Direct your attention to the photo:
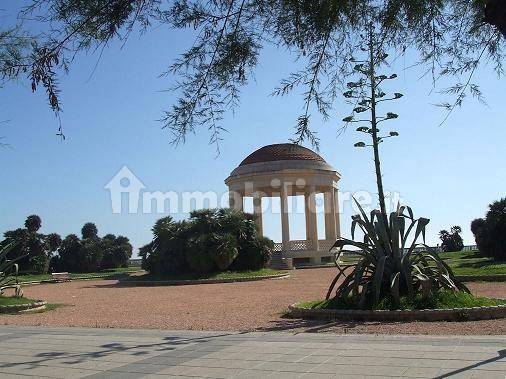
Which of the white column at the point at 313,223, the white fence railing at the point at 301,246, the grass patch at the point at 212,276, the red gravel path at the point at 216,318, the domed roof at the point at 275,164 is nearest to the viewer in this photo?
the red gravel path at the point at 216,318

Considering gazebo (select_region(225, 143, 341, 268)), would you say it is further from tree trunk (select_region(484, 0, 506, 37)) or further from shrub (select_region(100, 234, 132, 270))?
tree trunk (select_region(484, 0, 506, 37))

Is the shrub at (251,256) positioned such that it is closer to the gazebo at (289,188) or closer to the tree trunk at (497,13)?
the gazebo at (289,188)

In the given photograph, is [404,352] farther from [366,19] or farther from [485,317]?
[485,317]

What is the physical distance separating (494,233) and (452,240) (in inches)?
1227

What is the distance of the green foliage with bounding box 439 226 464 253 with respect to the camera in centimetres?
6203

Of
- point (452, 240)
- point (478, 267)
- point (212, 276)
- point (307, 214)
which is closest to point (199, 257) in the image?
point (212, 276)

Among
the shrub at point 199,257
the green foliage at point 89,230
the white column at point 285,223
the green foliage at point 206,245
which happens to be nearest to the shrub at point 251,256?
the green foliage at point 206,245

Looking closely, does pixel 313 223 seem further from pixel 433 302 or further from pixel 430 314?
pixel 430 314

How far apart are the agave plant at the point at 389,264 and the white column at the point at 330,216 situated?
121ft

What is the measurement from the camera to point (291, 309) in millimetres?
11883

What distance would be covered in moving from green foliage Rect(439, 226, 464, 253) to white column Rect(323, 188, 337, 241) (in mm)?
17792

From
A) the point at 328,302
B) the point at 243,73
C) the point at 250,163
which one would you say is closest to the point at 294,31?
the point at 243,73

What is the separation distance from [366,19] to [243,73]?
0.98m

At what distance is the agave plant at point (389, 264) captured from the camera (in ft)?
36.8
